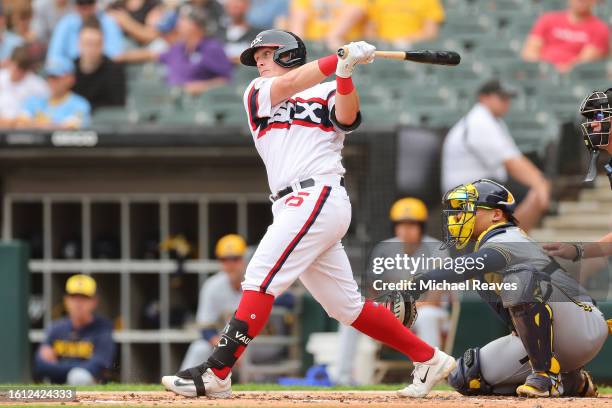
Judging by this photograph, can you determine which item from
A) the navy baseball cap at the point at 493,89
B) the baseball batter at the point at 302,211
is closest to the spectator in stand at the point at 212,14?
the navy baseball cap at the point at 493,89

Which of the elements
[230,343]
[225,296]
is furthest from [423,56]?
[225,296]

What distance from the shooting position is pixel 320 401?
502cm

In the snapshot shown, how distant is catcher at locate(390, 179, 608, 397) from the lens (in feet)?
16.7

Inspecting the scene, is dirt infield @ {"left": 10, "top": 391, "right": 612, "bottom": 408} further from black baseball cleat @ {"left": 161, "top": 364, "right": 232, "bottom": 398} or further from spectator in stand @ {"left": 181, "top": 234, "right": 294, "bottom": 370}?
spectator in stand @ {"left": 181, "top": 234, "right": 294, "bottom": 370}

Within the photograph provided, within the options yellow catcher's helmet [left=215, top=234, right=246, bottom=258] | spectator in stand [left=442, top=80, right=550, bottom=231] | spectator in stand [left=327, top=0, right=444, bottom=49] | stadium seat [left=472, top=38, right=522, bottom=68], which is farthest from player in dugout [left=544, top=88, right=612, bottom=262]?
stadium seat [left=472, top=38, right=522, bottom=68]

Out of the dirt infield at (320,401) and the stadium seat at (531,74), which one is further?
the stadium seat at (531,74)

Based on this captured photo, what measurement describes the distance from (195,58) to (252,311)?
6.21 m

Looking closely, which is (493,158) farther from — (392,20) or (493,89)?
(392,20)

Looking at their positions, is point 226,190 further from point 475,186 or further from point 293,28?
Result: point 475,186

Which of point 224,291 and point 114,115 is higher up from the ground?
point 114,115

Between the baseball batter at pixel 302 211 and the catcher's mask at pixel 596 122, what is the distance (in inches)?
41.2

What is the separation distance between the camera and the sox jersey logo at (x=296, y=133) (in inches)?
198

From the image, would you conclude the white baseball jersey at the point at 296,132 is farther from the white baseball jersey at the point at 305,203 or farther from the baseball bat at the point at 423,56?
the baseball bat at the point at 423,56

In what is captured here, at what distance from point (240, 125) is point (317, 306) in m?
1.83
